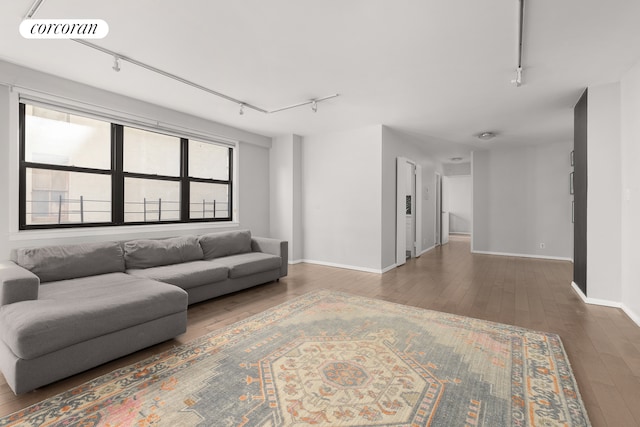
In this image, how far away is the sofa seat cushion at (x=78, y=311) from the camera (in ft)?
5.97

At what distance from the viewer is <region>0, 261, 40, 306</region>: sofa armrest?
2184 mm

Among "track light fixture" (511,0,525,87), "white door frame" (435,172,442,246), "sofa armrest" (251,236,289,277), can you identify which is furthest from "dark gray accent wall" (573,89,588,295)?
"white door frame" (435,172,442,246)

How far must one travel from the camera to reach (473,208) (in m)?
7.62

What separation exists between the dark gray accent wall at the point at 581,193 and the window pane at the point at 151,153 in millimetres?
5752

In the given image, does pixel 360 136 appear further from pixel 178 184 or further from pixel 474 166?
pixel 474 166

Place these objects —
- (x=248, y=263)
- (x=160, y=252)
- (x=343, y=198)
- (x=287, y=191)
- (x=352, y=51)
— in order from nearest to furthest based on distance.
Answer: (x=352, y=51)
(x=160, y=252)
(x=248, y=263)
(x=343, y=198)
(x=287, y=191)

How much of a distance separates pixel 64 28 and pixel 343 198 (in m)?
4.28

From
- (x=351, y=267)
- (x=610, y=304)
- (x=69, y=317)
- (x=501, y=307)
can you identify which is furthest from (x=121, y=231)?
(x=610, y=304)

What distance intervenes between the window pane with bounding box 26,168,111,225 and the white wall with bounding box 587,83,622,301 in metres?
6.12

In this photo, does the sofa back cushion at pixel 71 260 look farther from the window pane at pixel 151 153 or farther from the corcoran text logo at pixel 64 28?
the corcoran text logo at pixel 64 28

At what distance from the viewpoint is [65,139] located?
11.9 feet

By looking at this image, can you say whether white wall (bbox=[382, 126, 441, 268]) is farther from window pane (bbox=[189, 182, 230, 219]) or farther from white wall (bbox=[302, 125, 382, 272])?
window pane (bbox=[189, 182, 230, 219])

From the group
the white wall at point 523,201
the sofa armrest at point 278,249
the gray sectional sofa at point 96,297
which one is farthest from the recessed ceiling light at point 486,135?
the gray sectional sofa at point 96,297

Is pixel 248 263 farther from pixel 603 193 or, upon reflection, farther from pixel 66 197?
pixel 603 193
